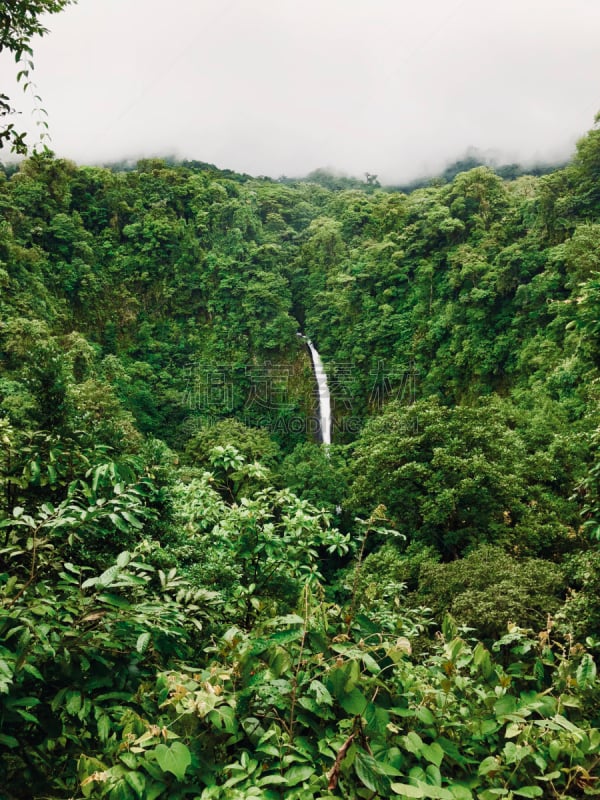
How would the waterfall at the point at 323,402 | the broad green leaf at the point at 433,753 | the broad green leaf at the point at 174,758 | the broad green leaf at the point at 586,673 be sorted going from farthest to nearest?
the waterfall at the point at 323,402 < the broad green leaf at the point at 586,673 < the broad green leaf at the point at 433,753 < the broad green leaf at the point at 174,758

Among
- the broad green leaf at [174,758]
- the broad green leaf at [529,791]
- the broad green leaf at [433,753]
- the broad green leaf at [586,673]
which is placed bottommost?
the broad green leaf at [529,791]

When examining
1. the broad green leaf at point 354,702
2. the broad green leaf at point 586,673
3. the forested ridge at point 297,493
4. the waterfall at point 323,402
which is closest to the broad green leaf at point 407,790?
the forested ridge at point 297,493

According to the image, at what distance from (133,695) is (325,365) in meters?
24.4

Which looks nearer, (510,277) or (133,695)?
(133,695)

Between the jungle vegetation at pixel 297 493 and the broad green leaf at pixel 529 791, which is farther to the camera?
the jungle vegetation at pixel 297 493

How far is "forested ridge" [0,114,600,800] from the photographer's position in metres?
1.06

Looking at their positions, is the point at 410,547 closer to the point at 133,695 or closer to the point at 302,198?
the point at 133,695

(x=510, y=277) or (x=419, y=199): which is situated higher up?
(x=419, y=199)

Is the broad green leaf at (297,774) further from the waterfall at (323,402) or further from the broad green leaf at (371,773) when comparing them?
the waterfall at (323,402)

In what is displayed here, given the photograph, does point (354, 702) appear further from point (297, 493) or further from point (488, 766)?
point (297, 493)

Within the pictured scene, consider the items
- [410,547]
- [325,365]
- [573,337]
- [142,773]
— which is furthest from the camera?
[325,365]

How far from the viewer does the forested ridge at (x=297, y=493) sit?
1064 millimetres

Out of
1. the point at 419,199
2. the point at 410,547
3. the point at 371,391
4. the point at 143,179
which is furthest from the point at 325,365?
the point at 143,179

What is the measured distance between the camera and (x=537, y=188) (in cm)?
1795
